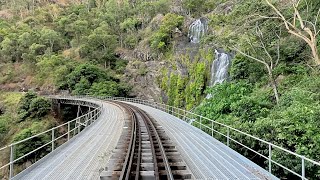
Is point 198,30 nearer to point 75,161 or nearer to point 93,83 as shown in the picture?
point 93,83

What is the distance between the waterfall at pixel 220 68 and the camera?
28850 millimetres

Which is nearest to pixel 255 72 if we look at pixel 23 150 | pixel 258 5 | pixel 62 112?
pixel 258 5

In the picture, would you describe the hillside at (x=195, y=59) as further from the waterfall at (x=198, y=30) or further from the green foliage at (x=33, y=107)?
the green foliage at (x=33, y=107)

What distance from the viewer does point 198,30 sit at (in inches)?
1695

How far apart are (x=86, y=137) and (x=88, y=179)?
5907mm

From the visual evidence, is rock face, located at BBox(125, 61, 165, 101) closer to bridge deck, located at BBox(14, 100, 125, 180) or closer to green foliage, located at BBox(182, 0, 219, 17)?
green foliage, located at BBox(182, 0, 219, 17)

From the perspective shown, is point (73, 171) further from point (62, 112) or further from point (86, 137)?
point (62, 112)

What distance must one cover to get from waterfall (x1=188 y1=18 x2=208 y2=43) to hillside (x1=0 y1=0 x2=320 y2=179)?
201mm

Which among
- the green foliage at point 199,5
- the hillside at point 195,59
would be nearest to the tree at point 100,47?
the hillside at point 195,59

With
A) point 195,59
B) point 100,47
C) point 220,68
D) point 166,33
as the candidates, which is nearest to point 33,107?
point 195,59

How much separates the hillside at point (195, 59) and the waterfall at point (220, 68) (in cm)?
14

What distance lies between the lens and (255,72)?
22.4 metres

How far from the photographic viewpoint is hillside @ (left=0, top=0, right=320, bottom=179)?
1375cm

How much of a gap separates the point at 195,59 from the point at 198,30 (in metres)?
6.85
